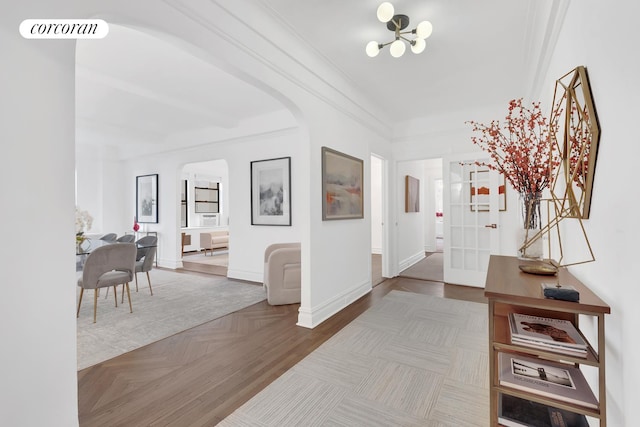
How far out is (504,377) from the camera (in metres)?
1.21

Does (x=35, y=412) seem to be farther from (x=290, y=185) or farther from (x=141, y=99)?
(x=141, y=99)

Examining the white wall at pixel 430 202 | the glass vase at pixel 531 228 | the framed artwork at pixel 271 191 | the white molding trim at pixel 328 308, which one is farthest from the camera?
the white wall at pixel 430 202

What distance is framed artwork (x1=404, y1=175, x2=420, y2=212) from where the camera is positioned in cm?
606

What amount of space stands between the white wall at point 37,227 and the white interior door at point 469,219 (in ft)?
15.5

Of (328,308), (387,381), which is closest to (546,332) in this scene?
(387,381)

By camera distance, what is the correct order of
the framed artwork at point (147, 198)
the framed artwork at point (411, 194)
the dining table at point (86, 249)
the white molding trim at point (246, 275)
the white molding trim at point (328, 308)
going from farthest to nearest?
the framed artwork at point (147, 198) < the framed artwork at point (411, 194) < the white molding trim at point (246, 275) < the dining table at point (86, 249) < the white molding trim at point (328, 308)

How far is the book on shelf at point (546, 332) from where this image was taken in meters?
1.10

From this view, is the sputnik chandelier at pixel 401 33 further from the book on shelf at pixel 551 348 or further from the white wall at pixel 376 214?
the white wall at pixel 376 214

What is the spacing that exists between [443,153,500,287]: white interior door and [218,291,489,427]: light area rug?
167 centimetres

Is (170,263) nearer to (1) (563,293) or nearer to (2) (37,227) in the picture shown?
(2) (37,227)

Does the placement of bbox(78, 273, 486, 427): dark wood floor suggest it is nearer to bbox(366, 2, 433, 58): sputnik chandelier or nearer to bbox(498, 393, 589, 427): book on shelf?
bbox(498, 393, 589, 427): book on shelf

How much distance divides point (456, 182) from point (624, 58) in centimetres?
408

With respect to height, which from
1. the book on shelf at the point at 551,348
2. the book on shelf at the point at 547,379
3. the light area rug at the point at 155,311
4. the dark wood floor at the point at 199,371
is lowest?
the dark wood floor at the point at 199,371

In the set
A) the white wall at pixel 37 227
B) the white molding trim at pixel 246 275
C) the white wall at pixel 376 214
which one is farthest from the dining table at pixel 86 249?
the white wall at pixel 376 214
